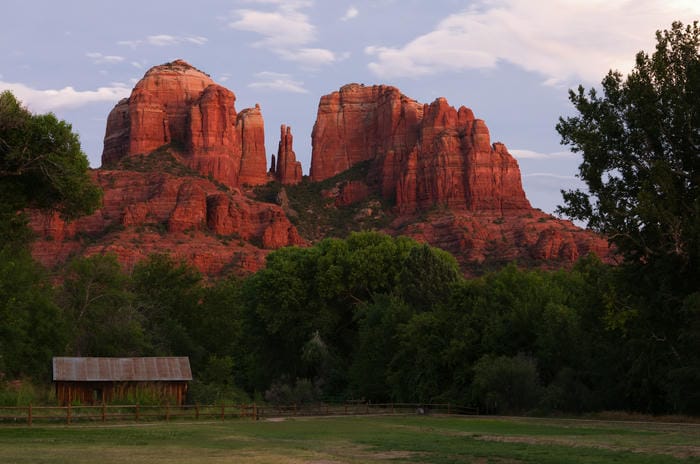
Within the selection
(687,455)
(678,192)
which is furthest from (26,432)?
(678,192)

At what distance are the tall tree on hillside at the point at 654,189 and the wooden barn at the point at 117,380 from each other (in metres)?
24.8

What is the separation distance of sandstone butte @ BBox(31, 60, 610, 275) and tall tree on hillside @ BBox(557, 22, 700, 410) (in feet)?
352

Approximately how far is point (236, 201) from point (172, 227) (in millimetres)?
18266

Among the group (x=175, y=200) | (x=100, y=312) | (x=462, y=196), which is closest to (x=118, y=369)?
(x=100, y=312)

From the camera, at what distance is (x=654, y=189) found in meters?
37.6

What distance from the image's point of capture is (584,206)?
129 ft

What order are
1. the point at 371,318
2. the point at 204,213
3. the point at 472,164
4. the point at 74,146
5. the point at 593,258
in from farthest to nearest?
the point at 472,164, the point at 204,213, the point at 371,318, the point at 593,258, the point at 74,146

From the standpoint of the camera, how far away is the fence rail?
39625 mm

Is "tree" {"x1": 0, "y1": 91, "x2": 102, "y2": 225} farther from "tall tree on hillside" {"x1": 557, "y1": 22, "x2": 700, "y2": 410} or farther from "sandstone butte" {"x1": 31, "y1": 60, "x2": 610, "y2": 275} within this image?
"sandstone butte" {"x1": 31, "y1": 60, "x2": 610, "y2": 275}

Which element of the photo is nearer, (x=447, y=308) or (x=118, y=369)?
(x=118, y=369)

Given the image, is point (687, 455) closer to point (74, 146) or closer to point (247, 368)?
point (74, 146)

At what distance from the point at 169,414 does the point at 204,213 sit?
122527 millimetres

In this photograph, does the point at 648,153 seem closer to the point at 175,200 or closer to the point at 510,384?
the point at 510,384

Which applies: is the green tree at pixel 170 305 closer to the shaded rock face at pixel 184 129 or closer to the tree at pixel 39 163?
the tree at pixel 39 163
